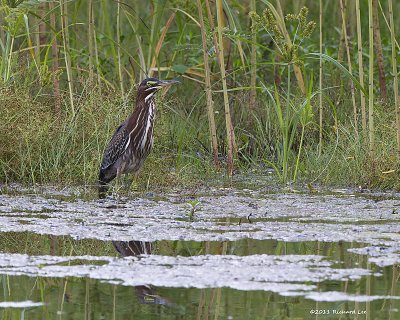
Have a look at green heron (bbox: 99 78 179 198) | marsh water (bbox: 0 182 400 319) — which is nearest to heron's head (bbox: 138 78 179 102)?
green heron (bbox: 99 78 179 198)

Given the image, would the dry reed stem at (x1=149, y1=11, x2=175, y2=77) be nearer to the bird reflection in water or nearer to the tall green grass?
the tall green grass

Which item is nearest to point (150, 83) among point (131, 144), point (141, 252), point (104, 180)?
point (131, 144)

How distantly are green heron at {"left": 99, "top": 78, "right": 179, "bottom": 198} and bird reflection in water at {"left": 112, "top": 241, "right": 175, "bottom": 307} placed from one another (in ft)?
8.67

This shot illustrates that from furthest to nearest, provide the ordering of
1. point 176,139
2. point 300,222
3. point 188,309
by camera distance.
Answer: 1. point 176,139
2. point 300,222
3. point 188,309

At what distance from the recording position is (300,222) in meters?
6.74

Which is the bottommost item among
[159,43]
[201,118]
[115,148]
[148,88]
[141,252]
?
[141,252]

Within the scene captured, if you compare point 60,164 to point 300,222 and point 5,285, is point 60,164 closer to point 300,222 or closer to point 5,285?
point 300,222

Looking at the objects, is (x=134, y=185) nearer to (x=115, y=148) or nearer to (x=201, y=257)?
(x=115, y=148)

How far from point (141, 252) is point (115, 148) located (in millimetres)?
3066

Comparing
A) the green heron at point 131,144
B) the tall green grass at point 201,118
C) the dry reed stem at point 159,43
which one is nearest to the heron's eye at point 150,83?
the green heron at point 131,144

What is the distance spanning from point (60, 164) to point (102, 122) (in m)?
0.68

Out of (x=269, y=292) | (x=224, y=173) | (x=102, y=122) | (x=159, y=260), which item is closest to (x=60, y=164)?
(x=102, y=122)

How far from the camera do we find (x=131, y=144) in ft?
28.6

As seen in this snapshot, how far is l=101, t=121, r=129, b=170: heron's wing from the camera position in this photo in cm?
870
